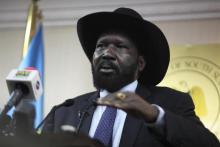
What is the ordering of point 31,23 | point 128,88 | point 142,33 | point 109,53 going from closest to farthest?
point 109,53, point 128,88, point 142,33, point 31,23

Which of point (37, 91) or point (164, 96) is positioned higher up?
point (37, 91)

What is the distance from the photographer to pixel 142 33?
1976mm

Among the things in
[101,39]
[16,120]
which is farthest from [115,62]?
[16,120]

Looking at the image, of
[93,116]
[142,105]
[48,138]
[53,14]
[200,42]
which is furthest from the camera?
[53,14]

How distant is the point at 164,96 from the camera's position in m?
1.78

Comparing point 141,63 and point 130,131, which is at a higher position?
point 141,63

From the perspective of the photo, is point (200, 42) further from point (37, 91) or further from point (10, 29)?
point (37, 91)

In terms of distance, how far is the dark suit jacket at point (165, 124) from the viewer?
4.45ft

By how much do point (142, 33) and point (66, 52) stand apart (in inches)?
65.0

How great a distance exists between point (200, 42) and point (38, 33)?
1187 mm

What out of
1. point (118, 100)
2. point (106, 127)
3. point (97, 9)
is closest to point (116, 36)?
point (106, 127)

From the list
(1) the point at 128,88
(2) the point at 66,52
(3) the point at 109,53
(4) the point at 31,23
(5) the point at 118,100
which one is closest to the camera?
(5) the point at 118,100

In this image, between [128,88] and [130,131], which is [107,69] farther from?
[130,131]

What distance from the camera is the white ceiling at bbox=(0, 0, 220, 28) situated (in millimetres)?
3389
